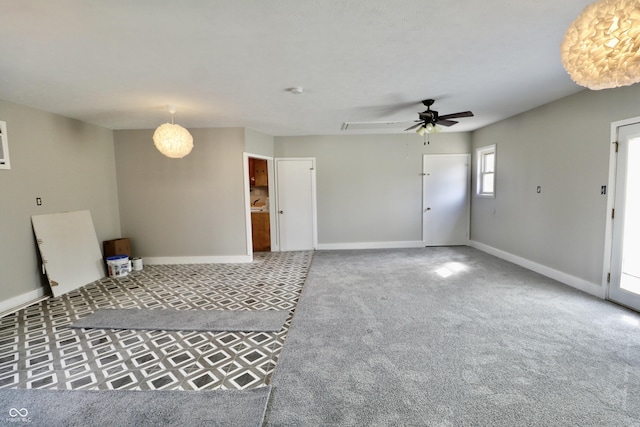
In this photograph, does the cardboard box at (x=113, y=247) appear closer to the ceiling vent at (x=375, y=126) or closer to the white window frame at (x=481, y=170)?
the ceiling vent at (x=375, y=126)

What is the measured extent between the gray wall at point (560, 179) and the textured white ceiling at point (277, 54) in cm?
41

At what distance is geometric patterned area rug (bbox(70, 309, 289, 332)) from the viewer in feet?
9.56

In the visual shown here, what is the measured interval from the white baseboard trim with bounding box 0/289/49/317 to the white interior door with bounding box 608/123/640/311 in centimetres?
715

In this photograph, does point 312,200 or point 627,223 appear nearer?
point 627,223

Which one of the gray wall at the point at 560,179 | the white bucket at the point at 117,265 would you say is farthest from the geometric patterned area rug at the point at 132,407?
the gray wall at the point at 560,179

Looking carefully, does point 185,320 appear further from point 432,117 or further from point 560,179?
point 560,179

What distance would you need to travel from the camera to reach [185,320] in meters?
3.07

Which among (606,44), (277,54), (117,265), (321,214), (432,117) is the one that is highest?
(277,54)

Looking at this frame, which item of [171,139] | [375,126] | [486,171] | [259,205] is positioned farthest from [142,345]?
[486,171]

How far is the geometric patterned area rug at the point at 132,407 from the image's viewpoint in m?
1.74

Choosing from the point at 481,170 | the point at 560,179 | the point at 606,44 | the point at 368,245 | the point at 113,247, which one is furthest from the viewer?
the point at 368,245

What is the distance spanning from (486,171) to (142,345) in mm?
6513

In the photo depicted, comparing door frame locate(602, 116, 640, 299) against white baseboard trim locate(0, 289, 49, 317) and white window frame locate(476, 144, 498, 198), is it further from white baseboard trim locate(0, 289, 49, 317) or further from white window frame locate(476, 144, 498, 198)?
white baseboard trim locate(0, 289, 49, 317)

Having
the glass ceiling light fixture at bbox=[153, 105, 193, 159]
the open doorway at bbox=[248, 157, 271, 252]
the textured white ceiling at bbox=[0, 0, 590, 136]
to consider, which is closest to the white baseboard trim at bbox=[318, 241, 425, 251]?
the open doorway at bbox=[248, 157, 271, 252]
